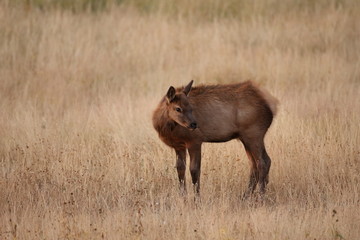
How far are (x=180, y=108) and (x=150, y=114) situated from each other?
11.0 ft

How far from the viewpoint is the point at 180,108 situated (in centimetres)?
843

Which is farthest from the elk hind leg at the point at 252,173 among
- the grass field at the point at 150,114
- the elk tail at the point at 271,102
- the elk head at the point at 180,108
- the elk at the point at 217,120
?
the elk head at the point at 180,108

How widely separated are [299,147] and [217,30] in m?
7.51

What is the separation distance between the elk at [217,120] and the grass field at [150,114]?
37 cm

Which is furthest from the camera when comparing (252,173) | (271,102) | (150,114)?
(150,114)

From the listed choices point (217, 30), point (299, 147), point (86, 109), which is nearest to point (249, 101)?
point (299, 147)

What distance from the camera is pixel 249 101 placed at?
8.91 metres

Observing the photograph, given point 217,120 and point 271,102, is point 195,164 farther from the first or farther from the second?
point 271,102

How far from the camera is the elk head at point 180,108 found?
8.33m

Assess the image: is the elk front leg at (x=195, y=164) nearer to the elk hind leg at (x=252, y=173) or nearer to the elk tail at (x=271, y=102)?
the elk hind leg at (x=252, y=173)

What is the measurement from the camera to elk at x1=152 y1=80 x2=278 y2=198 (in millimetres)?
8617

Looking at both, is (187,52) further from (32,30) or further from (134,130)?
(134,130)

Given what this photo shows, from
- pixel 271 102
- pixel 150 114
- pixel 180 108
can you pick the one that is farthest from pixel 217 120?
pixel 150 114

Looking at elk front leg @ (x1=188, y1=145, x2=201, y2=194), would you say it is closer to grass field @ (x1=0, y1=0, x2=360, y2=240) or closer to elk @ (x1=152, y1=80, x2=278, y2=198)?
elk @ (x1=152, y1=80, x2=278, y2=198)
